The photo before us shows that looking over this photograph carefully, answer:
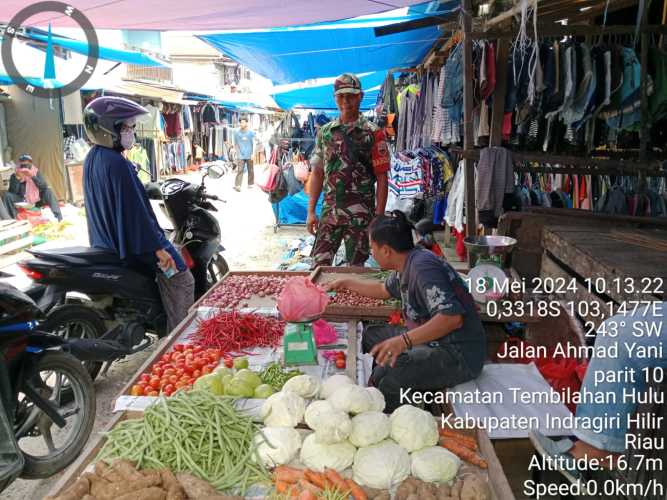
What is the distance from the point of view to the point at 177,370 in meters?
2.75

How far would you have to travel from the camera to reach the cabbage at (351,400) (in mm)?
2236

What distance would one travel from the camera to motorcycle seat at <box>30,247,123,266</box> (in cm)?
370

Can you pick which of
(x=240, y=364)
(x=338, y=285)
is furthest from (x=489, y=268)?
(x=240, y=364)

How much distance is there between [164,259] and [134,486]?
2393 millimetres

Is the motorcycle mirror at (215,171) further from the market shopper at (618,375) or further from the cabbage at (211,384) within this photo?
the market shopper at (618,375)

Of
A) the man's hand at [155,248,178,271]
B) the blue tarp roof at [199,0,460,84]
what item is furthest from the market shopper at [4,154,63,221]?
the man's hand at [155,248,178,271]

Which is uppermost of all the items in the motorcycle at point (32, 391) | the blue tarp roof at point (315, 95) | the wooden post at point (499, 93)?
the blue tarp roof at point (315, 95)

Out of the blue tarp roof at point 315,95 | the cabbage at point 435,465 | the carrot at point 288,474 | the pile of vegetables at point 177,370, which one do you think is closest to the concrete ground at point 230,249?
the pile of vegetables at point 177,370

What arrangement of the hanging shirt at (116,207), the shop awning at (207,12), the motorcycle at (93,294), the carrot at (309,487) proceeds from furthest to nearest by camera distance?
the shop awning at (207,12)
the hanging shirt at (116,207)
the motorcycle at (93,294)
the carrot at (309,487)

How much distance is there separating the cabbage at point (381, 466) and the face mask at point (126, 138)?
2.92 m

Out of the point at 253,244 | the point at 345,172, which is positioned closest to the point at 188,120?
the point at 253,244

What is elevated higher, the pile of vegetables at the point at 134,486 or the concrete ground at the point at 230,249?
the pile of vegetables at the point at 134,486

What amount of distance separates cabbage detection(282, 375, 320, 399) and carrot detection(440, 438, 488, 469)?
24.6 inches

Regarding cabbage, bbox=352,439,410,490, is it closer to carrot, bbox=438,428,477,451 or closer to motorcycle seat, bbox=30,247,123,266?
carrot, bbox=438,428,477,451
